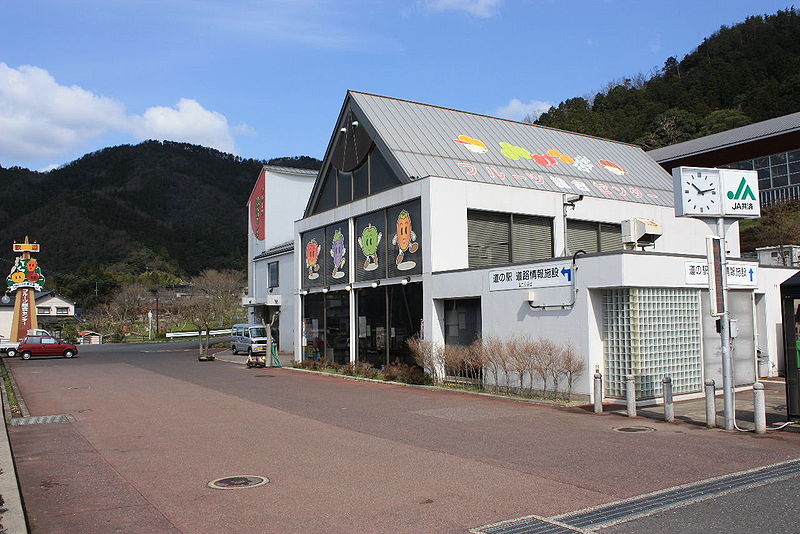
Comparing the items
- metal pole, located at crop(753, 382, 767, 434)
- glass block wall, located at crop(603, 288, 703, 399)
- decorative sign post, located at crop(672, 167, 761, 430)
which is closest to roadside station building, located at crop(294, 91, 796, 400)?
glass block wall, located at crop(603, 288, 703, 399)

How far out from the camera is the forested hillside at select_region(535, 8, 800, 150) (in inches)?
2643

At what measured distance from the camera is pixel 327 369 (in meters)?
26.3

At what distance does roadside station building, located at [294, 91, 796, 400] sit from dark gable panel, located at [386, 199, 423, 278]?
2.7 inches

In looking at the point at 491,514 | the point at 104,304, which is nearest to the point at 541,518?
the point at 491,514

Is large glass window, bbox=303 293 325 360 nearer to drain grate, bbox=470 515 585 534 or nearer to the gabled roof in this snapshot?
the gabled roof

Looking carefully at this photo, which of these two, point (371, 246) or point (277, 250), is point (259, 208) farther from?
point (371, 246)

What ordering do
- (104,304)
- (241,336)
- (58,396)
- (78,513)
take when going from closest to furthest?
(78,513), (58,396), (241,336), (104,304)

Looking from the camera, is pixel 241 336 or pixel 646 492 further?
pixel 241 336

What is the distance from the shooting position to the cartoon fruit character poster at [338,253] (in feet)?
87.1

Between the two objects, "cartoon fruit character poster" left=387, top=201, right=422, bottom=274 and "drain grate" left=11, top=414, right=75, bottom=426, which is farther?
"cartoon fruit character poster" left=387, top=201, right=422, bottom=274

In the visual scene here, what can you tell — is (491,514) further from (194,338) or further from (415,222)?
(194,338)

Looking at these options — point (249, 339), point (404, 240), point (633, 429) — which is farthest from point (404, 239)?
point (249, 339)

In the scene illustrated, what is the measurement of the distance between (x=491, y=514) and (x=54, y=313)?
91742mm

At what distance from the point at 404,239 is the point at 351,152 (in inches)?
213
